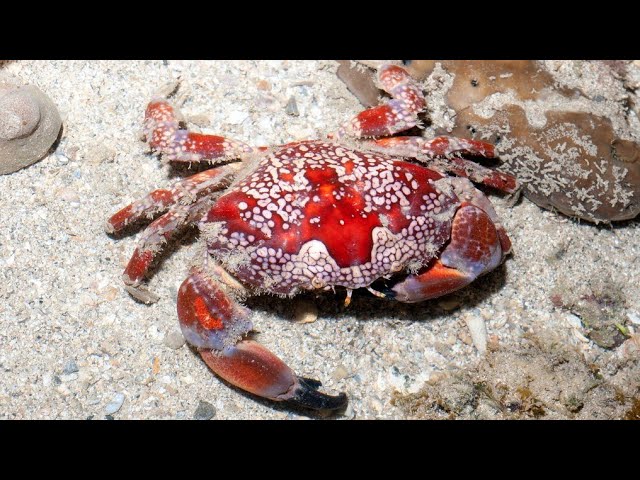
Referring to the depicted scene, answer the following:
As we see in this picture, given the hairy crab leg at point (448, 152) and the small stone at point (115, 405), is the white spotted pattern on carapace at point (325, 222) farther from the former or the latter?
the small stone at point (115, 405)

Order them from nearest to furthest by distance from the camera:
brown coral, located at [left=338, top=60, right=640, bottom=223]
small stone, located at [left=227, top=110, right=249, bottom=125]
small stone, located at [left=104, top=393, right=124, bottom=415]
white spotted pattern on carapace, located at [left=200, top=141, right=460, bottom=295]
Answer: white spotted pattern on carapace, located at [left=200, top=141, right=460, bottom=295] → small stone, located at [left=104, top=393, right=124, bottom=415] → brown coral, located at [left=338, top=60, right=640, bottom=223] → small stone, located at [left=227, top=110, right=249, bottom=125]

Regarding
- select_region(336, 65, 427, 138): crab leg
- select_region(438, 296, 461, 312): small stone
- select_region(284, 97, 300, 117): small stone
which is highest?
select_region(336, 65, 427, 138): crab leg

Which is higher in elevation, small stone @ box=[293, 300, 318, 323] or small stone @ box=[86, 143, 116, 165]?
small stone @ box=[86, 143, 116, 165]

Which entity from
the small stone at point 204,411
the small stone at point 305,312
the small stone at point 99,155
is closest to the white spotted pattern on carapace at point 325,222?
the small stone at point 305,312

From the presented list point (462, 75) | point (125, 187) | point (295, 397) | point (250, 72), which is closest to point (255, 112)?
point (250, 72)

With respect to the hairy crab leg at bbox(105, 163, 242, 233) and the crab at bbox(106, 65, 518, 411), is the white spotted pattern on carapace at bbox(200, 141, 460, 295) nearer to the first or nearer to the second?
the crab at bbox(106, 65, 518, 411)

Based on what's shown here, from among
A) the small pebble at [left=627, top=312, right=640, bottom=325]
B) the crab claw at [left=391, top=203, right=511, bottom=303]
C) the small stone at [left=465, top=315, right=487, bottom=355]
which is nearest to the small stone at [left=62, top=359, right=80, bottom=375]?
the crab claw at [left=391, top=203, right=511, bottom=303]

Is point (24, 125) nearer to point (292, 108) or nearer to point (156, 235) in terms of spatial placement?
point (156, 235)

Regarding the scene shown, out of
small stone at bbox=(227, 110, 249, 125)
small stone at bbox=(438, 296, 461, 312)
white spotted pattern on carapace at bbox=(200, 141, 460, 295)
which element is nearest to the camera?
white spotted pattern on carapace at bbox=(200, 141, 460, 295)
